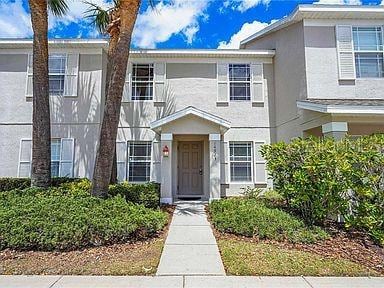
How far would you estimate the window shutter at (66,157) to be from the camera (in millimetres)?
12609

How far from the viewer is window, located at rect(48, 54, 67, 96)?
1299 cm

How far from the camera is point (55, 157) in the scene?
12.8 meters

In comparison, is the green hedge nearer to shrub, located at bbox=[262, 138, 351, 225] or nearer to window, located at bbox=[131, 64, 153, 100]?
shrub, located at bbox=[262, 138, 351, 225]

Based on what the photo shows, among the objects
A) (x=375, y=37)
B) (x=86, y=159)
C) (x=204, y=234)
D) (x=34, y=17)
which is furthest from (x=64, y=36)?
(x=375, y=37)

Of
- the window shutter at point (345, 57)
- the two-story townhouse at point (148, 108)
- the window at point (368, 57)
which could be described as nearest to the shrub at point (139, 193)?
the two-story townhouse at point (148, 108)

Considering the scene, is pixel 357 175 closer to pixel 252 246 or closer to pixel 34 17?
pixel 252 246

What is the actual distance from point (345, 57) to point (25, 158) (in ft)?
45.1

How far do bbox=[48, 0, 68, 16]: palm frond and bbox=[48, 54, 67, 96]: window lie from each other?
2.78m

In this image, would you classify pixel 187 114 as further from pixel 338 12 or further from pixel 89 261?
pixel 89 261

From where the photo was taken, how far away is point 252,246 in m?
6.31

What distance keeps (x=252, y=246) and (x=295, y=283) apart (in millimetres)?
1691

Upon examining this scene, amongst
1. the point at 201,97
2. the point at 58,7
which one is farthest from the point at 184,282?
the point at 58,7

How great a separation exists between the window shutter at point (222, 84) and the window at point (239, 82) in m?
0.20

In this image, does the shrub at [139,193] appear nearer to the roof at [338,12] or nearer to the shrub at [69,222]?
the shrub at [69,222]
